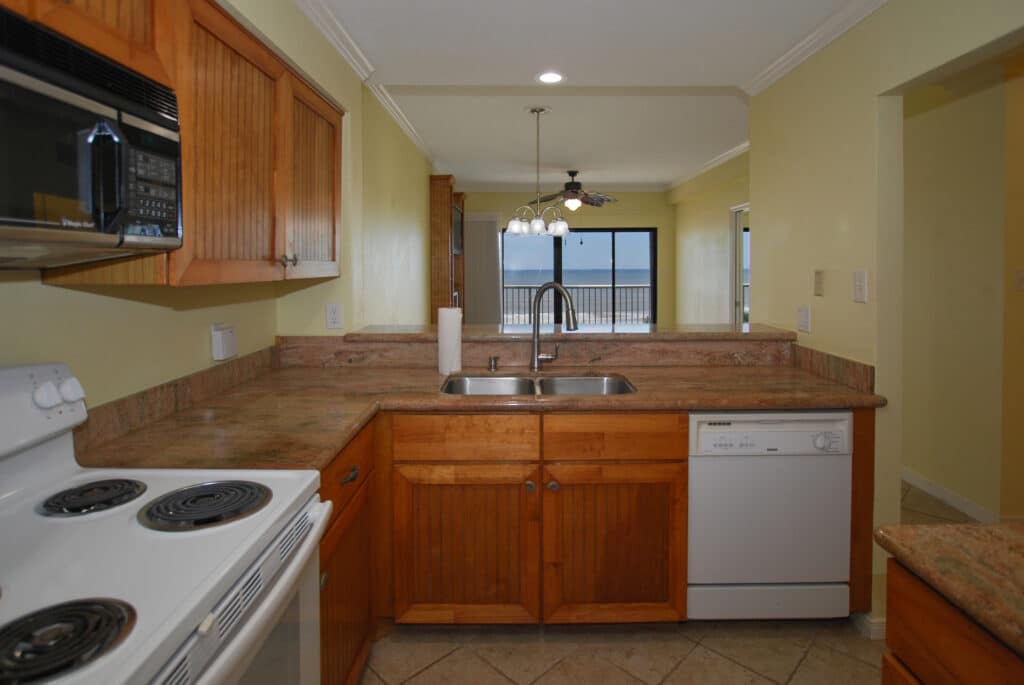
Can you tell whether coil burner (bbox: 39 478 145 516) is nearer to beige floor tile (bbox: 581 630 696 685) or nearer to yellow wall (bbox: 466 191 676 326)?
beige floor tile (bbox: 581 630 696 685)

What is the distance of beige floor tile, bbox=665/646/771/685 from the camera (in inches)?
79.3

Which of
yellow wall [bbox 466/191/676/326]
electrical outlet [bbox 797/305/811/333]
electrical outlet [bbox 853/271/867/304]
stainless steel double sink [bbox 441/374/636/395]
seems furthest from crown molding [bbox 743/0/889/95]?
yellow wall [bbox 466/191/676/326]

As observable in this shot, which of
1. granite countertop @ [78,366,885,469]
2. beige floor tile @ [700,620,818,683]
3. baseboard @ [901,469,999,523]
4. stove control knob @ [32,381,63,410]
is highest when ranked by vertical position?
stove control knob @ [32,381,63,410]

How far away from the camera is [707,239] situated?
7.04 metres

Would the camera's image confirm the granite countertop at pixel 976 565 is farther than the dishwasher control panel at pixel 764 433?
No

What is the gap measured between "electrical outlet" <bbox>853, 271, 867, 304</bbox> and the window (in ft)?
18.9

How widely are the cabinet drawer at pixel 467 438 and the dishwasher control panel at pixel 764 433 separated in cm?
54

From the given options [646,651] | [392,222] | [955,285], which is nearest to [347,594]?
[646,651]

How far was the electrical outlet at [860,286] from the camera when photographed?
2250 millimetres

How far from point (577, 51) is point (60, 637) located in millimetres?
2606

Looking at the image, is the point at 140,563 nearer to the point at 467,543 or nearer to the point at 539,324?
the point at 467,543

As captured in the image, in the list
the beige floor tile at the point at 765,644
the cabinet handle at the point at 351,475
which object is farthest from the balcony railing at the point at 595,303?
the cabinet handle at the point at 351,475

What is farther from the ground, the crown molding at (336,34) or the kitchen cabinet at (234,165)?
the crown molding at (336,34)

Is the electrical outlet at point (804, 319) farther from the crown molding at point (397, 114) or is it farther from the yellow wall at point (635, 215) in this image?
the yellow wall at point (635, 215)
